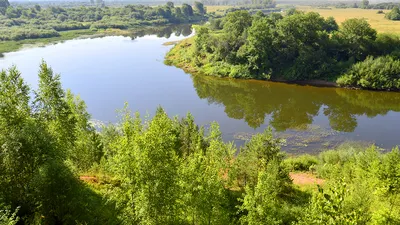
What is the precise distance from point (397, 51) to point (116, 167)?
185 ft

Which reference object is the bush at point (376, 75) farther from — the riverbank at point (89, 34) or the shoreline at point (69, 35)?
the riverbank at point (89, 34)

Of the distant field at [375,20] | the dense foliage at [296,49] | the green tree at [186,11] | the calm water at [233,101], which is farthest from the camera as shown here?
the green tree at [186,11]

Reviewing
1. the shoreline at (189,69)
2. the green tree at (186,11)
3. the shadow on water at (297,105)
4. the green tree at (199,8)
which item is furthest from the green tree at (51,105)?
the green tree at (199,8)

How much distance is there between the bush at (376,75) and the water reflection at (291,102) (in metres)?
1.43

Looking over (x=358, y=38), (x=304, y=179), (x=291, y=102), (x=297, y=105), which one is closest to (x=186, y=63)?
(x=291, y=102)

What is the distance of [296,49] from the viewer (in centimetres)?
5962

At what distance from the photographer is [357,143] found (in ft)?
115

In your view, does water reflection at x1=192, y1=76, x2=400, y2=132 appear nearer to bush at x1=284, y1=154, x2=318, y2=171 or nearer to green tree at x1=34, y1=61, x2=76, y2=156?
bush at x1=284, y1=154, x2=318, y2=171

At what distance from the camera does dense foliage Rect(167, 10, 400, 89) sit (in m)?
57.1

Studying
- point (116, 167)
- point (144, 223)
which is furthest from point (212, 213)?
point (116, 167)

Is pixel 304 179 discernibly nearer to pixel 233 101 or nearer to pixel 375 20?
pixel 233 101

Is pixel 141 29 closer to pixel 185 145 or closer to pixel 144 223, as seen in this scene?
pixel 185 145

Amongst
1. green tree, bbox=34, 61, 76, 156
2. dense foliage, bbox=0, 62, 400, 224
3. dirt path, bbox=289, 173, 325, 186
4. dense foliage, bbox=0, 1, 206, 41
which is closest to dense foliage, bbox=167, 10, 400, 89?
dirt path, bbox=289, 173, 325, 186

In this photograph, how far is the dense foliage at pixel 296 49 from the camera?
57062 mm
